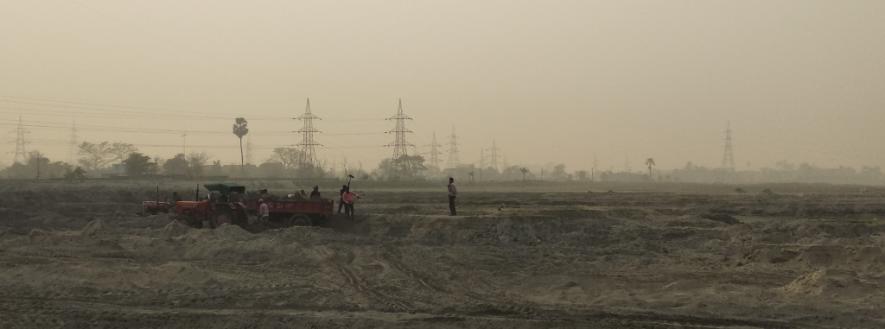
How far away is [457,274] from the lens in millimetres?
17000

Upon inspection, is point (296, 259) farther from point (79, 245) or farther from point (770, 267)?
point (770, 267)

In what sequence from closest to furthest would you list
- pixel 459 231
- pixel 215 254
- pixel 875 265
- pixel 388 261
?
pixel 875 265 < pixel 388 261 < pixel 215 254 < pixel 459 231

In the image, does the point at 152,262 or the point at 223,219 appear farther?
the point at 223,219

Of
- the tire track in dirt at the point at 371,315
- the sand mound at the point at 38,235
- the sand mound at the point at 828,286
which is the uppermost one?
the sand mound at the point at 38,235

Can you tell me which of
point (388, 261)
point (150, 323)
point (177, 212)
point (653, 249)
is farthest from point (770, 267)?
point (177, 212)

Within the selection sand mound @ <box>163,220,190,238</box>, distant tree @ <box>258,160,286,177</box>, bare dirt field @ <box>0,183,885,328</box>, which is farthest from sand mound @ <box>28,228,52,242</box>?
distant tree @ <box>258,160,286,177</box>

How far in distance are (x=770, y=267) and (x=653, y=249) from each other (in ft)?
14.5

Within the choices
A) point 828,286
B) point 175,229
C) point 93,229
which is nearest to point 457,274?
point 828,286

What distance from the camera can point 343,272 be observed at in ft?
56.7

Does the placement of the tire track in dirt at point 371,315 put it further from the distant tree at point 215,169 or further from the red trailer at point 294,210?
the distant tree at point 215,169

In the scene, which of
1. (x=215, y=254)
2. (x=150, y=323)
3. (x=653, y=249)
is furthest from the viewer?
(x=653, y=249)

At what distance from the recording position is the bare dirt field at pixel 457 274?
1240 cm

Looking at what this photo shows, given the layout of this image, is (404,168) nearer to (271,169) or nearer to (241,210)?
(271,169)

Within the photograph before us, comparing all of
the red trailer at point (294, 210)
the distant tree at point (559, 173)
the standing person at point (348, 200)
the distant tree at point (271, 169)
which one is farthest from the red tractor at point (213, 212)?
the distant tree at point (559, 173)
